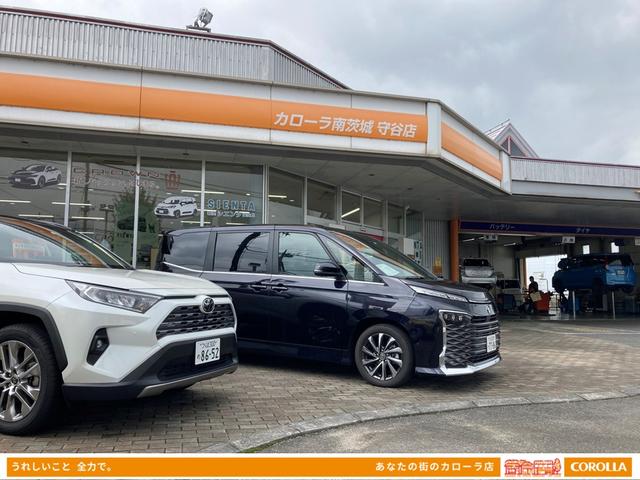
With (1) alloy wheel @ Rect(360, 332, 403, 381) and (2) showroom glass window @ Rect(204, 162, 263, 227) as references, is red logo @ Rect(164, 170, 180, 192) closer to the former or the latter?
(2) showroom glass window @ Rect(204, 162, 263, 227)

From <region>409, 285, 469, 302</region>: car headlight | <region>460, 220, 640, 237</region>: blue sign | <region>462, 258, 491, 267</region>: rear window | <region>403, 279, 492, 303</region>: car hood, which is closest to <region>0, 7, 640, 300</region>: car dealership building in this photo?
<region>403, 279, 492, 303</region>: car hood

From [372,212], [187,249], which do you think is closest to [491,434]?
A: [187,249]

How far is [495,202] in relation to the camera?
55.1 ft

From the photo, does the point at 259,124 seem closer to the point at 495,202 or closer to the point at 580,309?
the point at 495,202

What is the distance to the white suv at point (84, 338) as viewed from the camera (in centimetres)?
362

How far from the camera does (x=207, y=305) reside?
4.31 metres

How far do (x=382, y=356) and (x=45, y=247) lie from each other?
349 centimetres

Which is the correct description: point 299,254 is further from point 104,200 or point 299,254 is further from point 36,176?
point 36,176

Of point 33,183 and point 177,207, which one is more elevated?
point 33,183

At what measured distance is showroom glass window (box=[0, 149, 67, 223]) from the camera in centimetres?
1043

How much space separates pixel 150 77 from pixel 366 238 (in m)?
5.48

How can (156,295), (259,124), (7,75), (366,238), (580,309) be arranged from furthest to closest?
(580,309)
(259,124)
(7,75)
(366,238)
(156,295)

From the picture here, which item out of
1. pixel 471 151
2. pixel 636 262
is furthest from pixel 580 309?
pixel 471 151

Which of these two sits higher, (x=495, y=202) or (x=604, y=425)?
(x=495, y=202)
